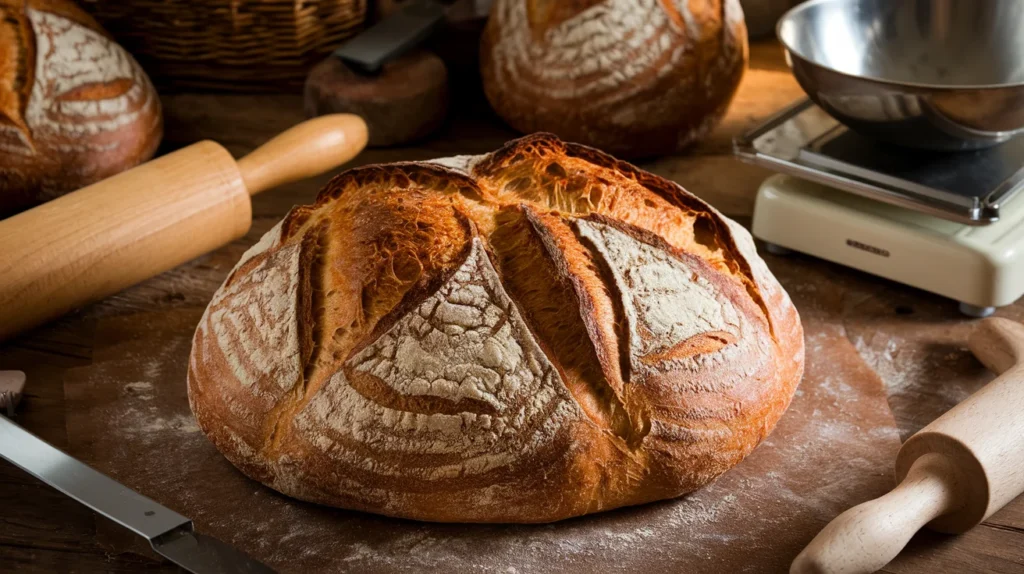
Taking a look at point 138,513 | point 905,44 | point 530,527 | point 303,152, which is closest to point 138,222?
point 303,152

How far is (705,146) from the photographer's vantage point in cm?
211

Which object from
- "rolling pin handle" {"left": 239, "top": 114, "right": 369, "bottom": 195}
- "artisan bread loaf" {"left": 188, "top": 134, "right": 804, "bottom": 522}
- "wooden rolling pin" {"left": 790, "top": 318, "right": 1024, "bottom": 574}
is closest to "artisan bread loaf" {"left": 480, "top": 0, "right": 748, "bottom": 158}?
"rolling pin handle" {"left": 239, "top": 114, "right": 369, "bottom": 195}

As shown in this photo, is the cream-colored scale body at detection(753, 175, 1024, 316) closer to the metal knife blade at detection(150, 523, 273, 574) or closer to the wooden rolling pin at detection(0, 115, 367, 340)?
the wooden rolling pin at detection(0, 115, 367, 340)

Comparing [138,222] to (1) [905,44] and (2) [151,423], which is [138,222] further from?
(1) [905,44]

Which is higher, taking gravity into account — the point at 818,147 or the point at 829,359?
the point at 818,147

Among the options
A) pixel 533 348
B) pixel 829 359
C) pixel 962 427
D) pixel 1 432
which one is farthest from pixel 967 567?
pixel 1 432

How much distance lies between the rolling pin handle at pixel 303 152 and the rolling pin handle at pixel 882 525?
106 cm

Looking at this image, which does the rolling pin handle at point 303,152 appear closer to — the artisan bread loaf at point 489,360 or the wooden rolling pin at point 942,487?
the artisan bread loaf at point 489,360

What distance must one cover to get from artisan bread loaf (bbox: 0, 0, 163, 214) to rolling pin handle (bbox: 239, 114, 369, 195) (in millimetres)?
258

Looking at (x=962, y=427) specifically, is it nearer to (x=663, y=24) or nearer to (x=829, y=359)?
(x=829, y=359)

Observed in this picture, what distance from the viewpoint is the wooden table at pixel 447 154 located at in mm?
1169

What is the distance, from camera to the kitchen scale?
152 cm

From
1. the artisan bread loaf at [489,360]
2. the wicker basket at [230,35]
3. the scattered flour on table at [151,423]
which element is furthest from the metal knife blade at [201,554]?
the wicker basket at [230,35]

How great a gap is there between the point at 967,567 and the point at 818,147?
746mm
